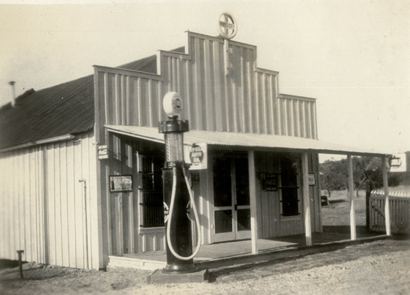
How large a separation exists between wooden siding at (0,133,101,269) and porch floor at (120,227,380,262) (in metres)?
1.16

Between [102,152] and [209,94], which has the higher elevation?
[209,94]

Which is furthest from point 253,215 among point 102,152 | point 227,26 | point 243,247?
point 227,26

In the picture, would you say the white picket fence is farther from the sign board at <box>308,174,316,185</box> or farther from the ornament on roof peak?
the ornament on roof peak

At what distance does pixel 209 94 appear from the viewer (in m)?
14.4

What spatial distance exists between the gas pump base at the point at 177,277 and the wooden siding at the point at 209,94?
3.52 m

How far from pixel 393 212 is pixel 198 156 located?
9926 mm

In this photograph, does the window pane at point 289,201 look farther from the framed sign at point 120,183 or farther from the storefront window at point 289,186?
the framed sign at point 120,183

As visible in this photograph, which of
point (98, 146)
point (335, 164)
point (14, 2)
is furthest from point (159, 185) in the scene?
point (335, 164)

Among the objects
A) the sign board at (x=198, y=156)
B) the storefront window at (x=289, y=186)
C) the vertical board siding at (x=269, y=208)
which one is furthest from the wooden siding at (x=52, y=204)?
the storefront window at (x=289, y=186)

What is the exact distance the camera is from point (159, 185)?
12797 mm

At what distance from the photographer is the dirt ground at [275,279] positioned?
9000 millimetres

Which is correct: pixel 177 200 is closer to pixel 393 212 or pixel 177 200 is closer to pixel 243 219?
pixel 243 219

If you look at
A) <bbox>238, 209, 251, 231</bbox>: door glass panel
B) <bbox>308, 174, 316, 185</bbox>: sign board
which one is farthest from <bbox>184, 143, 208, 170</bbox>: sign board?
<bbox>308, 174, 316, 185</bbox>: sign board

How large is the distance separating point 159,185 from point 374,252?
16.3 feet
